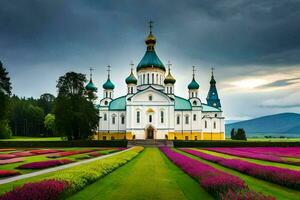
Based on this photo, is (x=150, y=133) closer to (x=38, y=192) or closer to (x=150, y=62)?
(x=150, y=62)

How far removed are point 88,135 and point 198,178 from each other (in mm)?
48854

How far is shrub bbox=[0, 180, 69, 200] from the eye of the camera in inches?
362

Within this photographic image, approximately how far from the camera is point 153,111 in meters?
71.1

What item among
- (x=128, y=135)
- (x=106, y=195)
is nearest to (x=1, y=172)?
(x=106, y=195)

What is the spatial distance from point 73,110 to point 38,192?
49651 mm

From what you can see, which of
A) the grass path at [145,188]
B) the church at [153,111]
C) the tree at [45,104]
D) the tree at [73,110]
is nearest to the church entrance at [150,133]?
the church at [153,111]

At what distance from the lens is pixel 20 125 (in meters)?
118

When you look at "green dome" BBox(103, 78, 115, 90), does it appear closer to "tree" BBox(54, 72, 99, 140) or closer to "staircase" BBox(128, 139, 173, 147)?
"tree" BBox(54, 72, 99, 140)

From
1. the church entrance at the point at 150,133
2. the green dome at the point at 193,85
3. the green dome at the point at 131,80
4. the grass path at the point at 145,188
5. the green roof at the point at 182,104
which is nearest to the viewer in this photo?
the grass path at the point at 145,188

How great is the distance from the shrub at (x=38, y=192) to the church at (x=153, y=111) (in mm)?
59318

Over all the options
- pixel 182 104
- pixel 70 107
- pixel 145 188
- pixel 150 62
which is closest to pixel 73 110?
pixel 70 107

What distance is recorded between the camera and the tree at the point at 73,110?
187ft

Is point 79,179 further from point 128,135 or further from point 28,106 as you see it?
point 28,106

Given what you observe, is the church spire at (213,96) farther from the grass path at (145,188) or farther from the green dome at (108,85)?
the grass path at (145,188)
